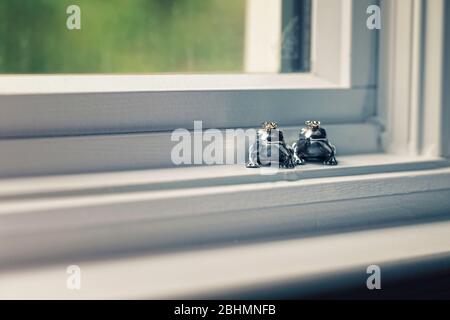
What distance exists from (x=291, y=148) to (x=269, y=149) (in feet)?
0.19

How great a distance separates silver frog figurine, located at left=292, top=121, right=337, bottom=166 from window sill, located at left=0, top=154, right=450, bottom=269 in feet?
0.07

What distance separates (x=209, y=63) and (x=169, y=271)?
0.38 m

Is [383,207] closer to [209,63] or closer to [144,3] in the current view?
[209,63]

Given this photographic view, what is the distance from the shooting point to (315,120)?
32.8 inches

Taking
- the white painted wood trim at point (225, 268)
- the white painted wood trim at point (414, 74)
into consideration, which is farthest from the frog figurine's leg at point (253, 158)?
the white painted wood trim at point (414, 74)

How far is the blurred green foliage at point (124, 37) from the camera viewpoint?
760mm

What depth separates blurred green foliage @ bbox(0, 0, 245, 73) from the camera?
2.49 ft

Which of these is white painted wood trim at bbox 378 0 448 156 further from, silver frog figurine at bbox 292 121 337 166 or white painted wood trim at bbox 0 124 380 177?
white painted wood trim at bbox 0 124 380 177

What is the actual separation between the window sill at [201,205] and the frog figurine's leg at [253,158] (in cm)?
2

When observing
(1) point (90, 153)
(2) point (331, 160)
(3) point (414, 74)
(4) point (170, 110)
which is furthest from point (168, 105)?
(3) point (414, 74)

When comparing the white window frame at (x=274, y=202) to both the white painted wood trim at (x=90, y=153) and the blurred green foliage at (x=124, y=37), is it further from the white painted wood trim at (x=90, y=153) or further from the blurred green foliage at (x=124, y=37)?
the blurred green foliage at (x=124, y=37)

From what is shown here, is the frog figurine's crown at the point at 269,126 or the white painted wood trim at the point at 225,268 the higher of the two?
the frog figurine's crown at the point at 269,126

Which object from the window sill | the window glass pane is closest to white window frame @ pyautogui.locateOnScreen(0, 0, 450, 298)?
the window sill

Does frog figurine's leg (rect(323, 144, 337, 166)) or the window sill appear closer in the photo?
the window sill
